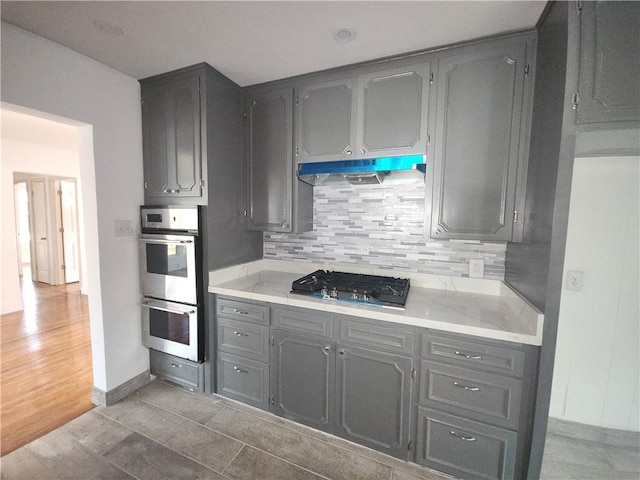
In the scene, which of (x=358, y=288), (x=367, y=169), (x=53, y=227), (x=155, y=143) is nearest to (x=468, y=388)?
(x=358, y=288)

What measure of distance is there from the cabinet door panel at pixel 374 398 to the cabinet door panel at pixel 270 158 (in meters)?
1.08

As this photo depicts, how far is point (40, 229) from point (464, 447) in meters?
7.27

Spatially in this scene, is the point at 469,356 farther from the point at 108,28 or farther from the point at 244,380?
the point at 108,28

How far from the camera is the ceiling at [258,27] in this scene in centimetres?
132

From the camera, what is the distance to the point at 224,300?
6.40 feet

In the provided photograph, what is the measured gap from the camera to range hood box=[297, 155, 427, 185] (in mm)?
1626

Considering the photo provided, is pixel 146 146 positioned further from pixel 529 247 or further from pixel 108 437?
pixel 529 247

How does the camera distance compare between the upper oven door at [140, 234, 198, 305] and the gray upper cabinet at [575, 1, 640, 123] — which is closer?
the gray upper cabinet at [575, 1, 640, 123]

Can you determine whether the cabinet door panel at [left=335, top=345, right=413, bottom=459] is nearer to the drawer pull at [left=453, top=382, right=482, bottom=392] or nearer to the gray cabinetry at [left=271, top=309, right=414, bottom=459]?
the gray cabinetry at [left=271, top=309, right=414, bottom=459]

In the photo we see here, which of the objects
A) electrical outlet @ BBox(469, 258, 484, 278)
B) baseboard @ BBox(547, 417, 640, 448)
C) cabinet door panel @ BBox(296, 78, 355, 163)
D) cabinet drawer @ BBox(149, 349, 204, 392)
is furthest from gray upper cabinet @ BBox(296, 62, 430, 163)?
baseboard @ BBox(547, 417, 640, 448)

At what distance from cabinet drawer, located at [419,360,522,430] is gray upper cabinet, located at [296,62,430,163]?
1276mm

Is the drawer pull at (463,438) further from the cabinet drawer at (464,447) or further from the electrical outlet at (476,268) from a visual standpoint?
the electrical outlet at (476,268)

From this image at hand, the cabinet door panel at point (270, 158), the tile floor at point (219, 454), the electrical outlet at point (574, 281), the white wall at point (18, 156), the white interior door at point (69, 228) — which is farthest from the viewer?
the white interior door at point (69, 228)

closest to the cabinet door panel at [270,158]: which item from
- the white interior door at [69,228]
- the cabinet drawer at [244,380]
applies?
the cabinet drawer at [244,380]
